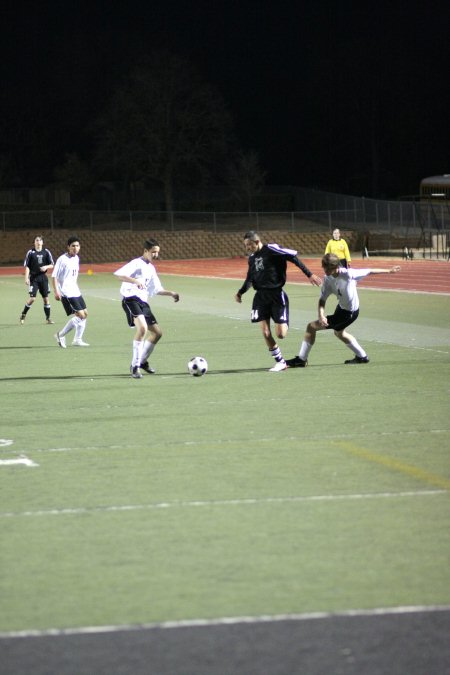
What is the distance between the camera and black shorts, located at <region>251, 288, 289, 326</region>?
1653 cm

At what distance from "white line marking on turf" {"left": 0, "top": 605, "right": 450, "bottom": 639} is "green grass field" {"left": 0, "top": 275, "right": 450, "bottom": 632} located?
7 cm

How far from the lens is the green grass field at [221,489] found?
6.30 m

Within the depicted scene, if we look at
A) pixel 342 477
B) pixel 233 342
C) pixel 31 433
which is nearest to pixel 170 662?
pixel 342 477

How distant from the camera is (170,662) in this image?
5230 millimetres

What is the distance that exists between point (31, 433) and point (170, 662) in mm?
6398

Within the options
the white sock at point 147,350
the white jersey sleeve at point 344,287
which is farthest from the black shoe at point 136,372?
the white jersey sleeve at point 344,287

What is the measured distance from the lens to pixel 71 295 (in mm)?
20406

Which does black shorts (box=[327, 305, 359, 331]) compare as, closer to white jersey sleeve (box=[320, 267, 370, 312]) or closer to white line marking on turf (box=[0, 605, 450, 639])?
white jersey sleeve (box=[320, 267, 370, 312])

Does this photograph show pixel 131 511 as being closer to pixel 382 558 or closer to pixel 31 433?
pixel 382 558

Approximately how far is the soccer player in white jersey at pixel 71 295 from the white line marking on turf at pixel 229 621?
14.5 m

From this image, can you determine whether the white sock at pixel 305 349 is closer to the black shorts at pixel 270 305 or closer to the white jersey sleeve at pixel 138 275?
the black shorts at pixel 270 305

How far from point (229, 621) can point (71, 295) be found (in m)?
15.0

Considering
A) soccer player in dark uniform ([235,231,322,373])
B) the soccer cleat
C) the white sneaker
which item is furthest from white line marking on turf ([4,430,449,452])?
the soccer cleat

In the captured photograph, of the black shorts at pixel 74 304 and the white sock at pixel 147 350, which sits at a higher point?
the black shorts at pixel 74 304
